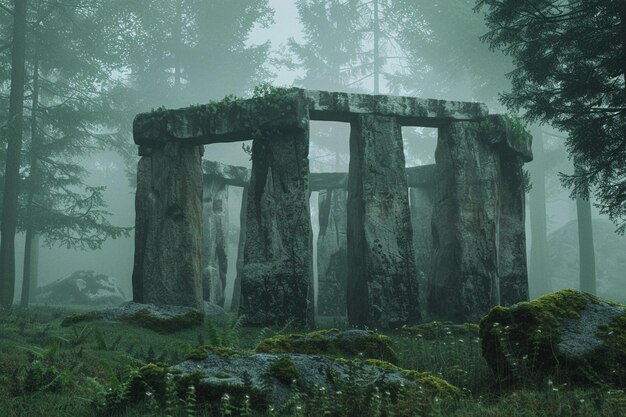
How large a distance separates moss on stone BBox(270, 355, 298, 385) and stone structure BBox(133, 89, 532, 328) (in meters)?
6.94

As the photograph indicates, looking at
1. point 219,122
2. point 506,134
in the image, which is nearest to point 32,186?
point 219,122

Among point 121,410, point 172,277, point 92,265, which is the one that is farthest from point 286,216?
point 92,265

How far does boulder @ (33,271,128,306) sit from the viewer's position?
29.8 meters

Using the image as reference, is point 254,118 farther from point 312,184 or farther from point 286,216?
point 312,184

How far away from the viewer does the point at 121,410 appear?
5547mm

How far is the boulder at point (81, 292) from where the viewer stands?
97.7 ft

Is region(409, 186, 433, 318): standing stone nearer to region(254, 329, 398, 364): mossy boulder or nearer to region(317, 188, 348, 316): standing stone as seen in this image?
region(317, 188, 348, 316): standing stone

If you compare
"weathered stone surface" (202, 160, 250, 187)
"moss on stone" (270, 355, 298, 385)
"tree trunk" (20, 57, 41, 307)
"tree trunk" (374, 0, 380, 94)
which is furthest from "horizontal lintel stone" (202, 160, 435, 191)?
"tree trunk" (374, 0, 380, 94)

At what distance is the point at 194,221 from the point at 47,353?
22.9 ft

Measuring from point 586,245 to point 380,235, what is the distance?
12.9 m

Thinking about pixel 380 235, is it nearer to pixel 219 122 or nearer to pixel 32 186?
pixel 219 122

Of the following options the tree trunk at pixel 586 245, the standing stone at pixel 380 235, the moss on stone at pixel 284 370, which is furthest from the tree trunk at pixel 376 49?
the moss on stone at pixel 284 370

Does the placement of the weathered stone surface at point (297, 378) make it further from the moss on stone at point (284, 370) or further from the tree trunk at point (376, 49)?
the tree trunk at point (376, 49)

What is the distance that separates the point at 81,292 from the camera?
30.5 metres
